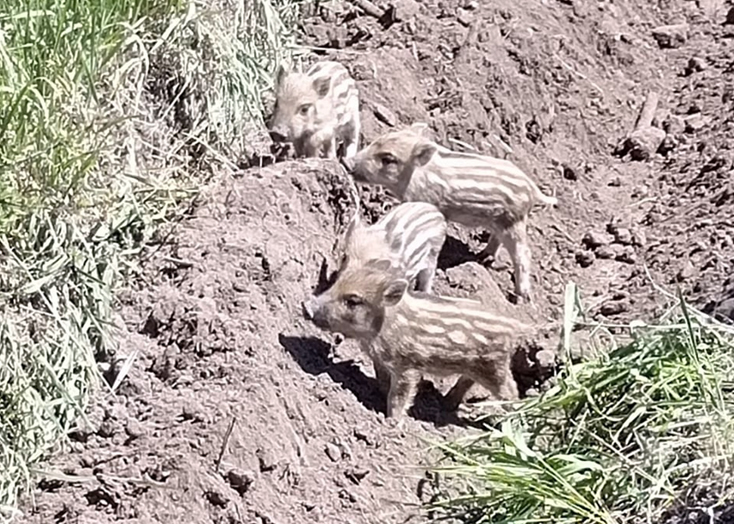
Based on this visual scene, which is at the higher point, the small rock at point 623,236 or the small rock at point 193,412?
the small rock at point 193,412

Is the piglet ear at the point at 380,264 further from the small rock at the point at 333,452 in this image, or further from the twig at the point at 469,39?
the twig at the point at 469,39

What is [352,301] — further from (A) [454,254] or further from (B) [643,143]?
(B) [643,143]

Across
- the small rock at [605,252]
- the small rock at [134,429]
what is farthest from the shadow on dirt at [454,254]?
the small rock at [134,429]

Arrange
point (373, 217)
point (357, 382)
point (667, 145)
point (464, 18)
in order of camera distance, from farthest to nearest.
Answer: point (464, 18) < point (667, 145) < point (373, 217) < point (357, 382)

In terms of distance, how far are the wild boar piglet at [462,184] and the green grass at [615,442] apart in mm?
1315

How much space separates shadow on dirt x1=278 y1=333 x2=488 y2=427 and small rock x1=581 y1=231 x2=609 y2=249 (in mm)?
1121

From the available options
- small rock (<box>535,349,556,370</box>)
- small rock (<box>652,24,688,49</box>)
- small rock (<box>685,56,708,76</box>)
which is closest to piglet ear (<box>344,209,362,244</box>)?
small rock (<box>535,349,556,370</box>)

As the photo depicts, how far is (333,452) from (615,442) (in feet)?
3.18

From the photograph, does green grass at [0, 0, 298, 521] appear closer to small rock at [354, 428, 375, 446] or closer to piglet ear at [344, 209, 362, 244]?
piglet ear at [344, 209, 362, 244]

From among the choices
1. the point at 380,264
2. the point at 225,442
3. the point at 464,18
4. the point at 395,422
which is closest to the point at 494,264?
the point at 380,264

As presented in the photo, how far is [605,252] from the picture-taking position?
6398mm

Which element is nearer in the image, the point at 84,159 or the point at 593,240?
the point at 84,159

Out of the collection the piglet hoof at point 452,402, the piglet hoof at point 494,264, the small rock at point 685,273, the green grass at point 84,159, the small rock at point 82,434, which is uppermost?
the green grass at point 84,159

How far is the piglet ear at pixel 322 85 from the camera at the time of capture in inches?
257
